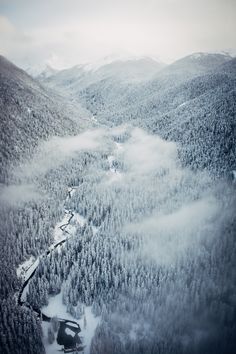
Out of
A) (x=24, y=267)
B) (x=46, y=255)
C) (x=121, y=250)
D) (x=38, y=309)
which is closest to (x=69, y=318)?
(x=38, y=309)

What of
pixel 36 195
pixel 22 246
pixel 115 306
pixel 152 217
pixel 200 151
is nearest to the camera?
pixel 115 306

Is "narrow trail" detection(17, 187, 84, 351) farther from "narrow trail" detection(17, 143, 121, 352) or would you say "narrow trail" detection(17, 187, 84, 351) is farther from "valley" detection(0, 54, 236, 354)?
"valley" detection(0, 54, 236, 354)

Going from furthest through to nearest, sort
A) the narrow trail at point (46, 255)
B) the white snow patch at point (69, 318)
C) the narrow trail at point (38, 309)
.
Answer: the narrow trail at point (46, 255) < the narrow trail at point (38, 309) < the white snow patch at point (69, 318)

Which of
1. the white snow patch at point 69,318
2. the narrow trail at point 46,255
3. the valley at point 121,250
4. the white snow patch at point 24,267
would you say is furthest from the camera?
the white snow patch at point 24,267

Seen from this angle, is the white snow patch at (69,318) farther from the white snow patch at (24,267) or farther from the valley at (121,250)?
the white snow patch at (24,267)

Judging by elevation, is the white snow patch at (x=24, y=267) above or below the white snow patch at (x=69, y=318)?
above

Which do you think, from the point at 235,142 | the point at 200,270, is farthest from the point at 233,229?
the point at 235,142

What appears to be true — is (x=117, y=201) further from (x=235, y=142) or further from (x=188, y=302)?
(x=235, y=142)

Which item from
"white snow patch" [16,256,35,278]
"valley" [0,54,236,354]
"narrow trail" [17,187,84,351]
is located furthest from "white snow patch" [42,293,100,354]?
"white snow patch" [16,256,35,278]

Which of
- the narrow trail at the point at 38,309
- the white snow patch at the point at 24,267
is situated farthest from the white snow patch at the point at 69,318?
A: the white snow patch at the point at 24,267

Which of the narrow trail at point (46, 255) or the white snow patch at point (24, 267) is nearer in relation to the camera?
the narrow trail at point (46, 255)

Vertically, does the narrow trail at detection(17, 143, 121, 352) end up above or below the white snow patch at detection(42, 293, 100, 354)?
above
